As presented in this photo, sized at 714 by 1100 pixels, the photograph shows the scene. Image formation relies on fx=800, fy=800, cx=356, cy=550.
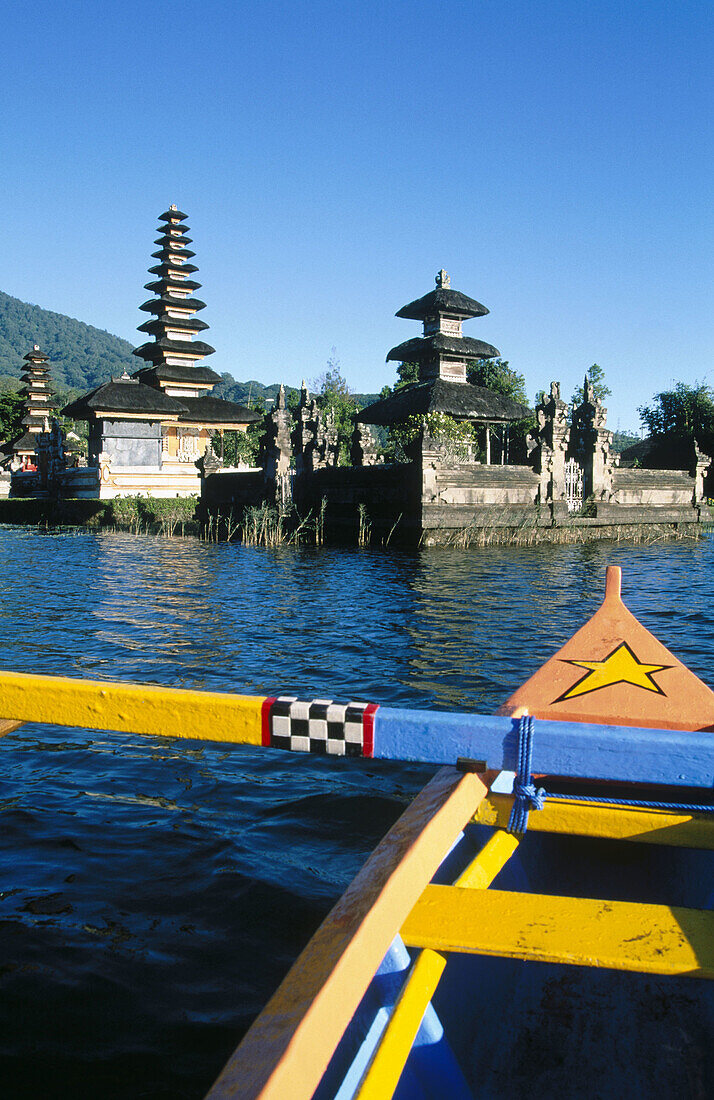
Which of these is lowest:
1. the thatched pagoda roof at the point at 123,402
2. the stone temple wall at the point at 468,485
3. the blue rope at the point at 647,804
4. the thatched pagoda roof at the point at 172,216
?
the blue rope at the point at 647,804

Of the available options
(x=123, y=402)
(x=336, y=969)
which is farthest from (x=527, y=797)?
(x=123, y=402)

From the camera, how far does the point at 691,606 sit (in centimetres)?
1338

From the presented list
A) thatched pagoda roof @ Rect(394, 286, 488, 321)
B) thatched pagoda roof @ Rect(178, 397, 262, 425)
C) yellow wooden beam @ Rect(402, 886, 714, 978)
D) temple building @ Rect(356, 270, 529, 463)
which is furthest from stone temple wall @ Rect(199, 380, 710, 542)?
yellow wooden beam @ Rect(402, 886, 714, 978)

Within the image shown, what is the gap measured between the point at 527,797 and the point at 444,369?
36.8 meters

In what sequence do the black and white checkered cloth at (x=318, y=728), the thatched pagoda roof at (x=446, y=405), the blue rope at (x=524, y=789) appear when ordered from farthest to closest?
the thatched pagoda roof at (x=446, y=405)
the black and white checkered cloth at (x=318, y=728)
the blue rope at (x=524, y=789)

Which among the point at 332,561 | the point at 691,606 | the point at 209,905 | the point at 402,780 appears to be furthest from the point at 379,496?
the point at 209,905

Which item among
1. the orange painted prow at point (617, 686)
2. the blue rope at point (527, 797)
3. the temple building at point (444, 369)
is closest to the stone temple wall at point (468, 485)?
the temple building at point (444, 369)

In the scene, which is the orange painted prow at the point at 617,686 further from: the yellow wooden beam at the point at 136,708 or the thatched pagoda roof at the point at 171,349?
the thatched pagoda roof at the point at 171,349

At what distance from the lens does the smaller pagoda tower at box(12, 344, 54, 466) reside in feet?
197

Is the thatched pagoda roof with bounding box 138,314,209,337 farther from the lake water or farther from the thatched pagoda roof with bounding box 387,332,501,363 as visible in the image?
the lake water

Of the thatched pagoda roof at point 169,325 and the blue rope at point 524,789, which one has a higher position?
the thatched pagoda roof at point 169,325

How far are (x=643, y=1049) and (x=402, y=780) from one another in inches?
111

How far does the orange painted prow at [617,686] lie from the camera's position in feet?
12.1

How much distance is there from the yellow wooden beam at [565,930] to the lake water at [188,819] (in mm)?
1124
